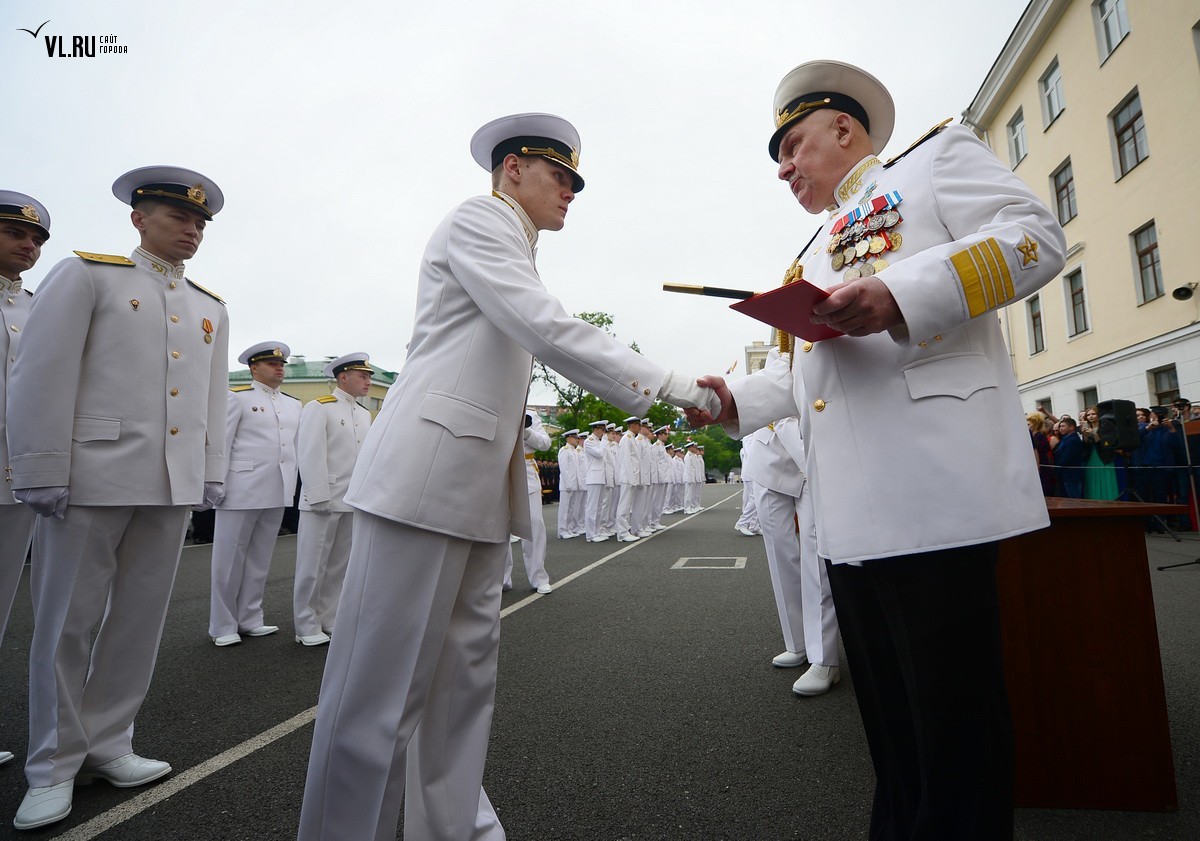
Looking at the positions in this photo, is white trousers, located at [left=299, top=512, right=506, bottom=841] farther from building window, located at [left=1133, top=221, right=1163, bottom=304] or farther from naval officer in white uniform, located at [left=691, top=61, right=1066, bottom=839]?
building window, located at [left=1133, top=221, right=1163, bottom=304]

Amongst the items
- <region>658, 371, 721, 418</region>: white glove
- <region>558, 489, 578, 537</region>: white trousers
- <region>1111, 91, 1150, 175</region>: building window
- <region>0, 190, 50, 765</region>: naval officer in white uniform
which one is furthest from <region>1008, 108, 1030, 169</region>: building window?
<region>0, 190, 50, 765</region>: naval officer in white uniform

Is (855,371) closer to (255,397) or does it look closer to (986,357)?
(986,357)

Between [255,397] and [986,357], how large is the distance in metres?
6.18

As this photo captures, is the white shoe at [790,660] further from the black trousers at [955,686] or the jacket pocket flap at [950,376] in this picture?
the jacket pocket flap at [950,376]

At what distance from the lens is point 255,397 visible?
20.5 ft

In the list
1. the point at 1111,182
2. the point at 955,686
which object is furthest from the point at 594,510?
the point at 1111,182

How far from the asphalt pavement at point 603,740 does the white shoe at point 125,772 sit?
45mm

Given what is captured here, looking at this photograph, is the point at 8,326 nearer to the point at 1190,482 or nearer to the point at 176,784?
the point at 176,784

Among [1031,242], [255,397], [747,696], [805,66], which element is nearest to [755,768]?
[747,696]

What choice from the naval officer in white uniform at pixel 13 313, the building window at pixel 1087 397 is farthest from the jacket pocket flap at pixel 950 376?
the building window at pixel 1087 397

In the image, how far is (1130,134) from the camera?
16.4 meters

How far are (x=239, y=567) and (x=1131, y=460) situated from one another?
44.2ft

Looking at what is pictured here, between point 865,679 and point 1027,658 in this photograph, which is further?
point 1027,658

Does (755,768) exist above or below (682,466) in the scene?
below
